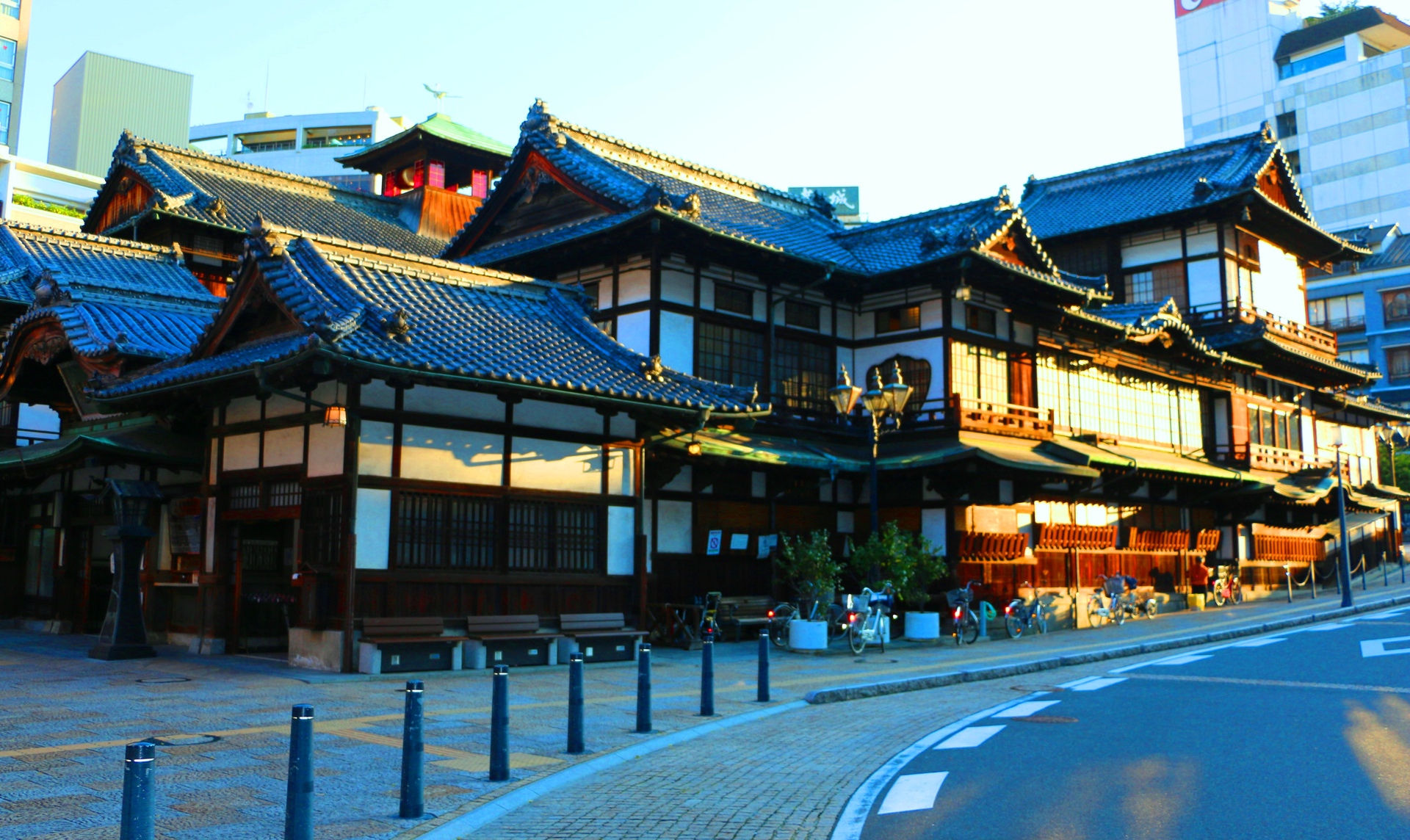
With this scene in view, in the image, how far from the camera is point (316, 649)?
16.4 m

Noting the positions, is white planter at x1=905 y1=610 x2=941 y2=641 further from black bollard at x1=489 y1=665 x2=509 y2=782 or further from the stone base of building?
black bollard at x1=489 y1=665 x2=509 y2=782

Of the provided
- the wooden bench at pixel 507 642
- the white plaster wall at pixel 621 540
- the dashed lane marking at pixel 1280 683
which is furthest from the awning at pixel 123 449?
the dashed lane marking at pixel 1280 683

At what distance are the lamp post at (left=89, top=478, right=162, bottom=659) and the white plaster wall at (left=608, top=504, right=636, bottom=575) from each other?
293 inches

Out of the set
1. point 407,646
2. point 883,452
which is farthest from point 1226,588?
point 407,646

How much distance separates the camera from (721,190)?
29297 mm

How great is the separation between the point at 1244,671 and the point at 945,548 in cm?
920

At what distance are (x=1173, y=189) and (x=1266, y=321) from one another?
5386 mm

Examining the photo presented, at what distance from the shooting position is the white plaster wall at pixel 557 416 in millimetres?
18297

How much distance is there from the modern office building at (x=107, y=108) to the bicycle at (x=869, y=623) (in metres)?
75.5

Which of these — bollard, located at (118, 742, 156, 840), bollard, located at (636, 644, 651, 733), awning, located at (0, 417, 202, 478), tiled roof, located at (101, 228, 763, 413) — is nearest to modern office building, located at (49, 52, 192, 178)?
awning, located at (0, 417, 202, 478)

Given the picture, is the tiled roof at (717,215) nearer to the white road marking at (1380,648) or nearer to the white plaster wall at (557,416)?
the white plaster wall at (557,416)

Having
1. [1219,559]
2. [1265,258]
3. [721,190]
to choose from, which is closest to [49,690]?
[721,190]

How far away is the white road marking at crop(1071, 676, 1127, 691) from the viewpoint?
591 inches

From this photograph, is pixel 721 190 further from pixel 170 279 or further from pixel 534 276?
pixel 170 279
